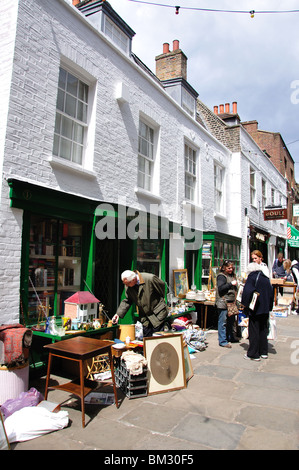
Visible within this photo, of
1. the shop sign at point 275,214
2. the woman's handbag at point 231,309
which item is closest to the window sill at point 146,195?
the woman's handbag at point 231,309

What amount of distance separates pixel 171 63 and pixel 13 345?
34.6 ft

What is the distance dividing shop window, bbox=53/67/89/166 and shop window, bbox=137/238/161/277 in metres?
2.50

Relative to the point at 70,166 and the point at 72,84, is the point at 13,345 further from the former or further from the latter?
the point at 72,84

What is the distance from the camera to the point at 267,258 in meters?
18.4

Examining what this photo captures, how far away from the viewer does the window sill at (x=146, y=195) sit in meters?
7.58

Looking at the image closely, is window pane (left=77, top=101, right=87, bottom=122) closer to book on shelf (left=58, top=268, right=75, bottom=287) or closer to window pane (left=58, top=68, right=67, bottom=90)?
window pane (left=58, top=68, right=67, bottom=90)

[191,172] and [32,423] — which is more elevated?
[191,172]

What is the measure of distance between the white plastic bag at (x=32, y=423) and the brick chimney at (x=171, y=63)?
10509mm

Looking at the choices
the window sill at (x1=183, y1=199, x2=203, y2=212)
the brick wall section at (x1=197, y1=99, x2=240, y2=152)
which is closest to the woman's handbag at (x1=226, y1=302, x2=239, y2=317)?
the window sill at (x1=183, y1=199, x2=203, y2=212)

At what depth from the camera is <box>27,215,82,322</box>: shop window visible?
517 cm

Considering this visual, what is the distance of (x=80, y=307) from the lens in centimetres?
532

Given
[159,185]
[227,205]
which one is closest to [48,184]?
[159,185]

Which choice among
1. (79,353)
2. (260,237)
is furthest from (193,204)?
(260,237)

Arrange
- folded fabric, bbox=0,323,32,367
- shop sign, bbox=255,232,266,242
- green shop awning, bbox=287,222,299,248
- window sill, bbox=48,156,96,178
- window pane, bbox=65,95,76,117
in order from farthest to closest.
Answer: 1. green shop awning, bbox=287,222,299,248
2. shop sign, bbox=255,232,266,242
3. window pane, bbox=65,95,76,117
4. window sill, bbox=48,156,96,178
5. folded fabric, bbox=0,323,32,367
